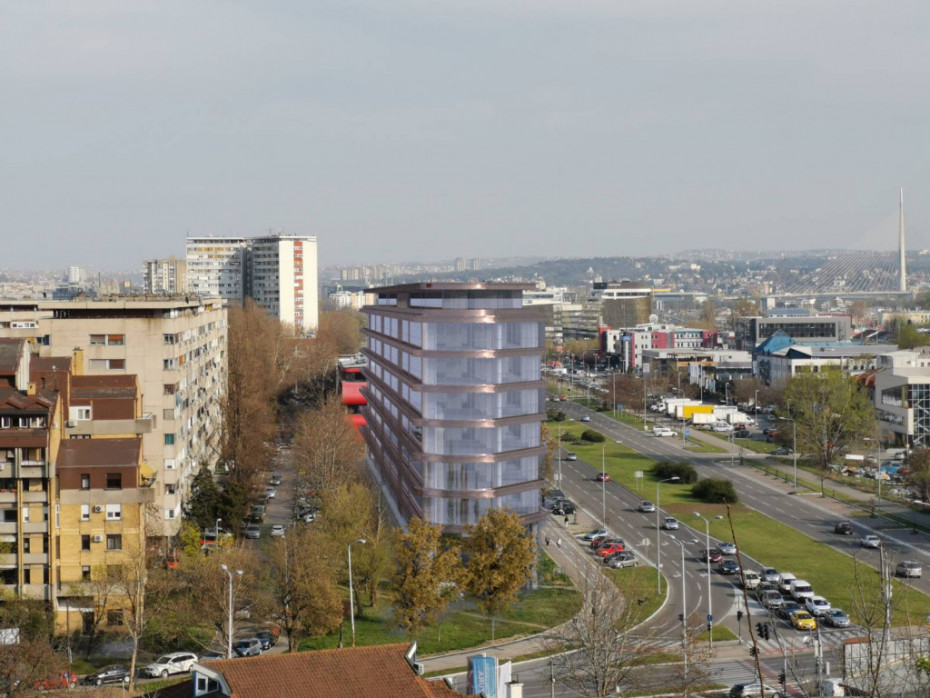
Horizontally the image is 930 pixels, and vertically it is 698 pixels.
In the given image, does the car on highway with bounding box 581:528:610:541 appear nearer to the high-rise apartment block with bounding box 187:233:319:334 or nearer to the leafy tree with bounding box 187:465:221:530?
the leafy tree with bounding box 187:465:221:530

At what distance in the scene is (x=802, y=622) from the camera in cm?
3941

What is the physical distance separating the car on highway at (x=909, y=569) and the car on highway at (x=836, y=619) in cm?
632

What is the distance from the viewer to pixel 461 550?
4272 centimetres

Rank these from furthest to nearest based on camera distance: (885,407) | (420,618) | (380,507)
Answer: (885,407)
(380,507)
(420,618)

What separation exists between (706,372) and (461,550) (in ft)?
288

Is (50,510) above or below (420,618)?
above

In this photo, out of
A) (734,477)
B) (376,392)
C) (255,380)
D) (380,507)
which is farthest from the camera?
(255,380)

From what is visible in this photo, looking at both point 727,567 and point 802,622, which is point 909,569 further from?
point 802,622

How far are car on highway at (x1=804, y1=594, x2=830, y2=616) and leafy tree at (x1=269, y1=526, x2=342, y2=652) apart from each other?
54.4ft

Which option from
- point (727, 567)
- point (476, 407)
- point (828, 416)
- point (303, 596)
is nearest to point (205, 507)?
point (476, 407)

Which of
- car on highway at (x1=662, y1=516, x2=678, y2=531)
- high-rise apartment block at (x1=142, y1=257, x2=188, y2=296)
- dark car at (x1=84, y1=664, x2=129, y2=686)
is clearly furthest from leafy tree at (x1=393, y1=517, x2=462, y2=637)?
high-rise apartment block at (x1=142, y1=257, x2=188, y2=296)

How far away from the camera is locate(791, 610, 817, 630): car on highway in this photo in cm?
3938

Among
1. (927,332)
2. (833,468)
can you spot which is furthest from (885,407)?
(927,332)

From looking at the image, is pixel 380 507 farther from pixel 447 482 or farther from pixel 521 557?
pixel 521 557
